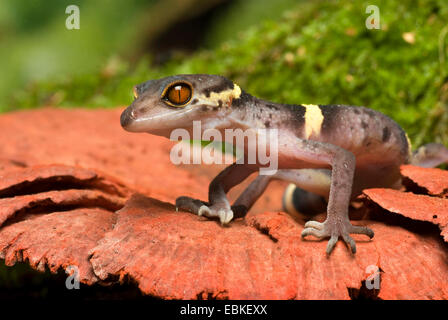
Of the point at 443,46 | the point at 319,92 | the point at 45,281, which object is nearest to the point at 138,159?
the point at 45,281

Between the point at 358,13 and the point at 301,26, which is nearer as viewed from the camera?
the point at 358,13

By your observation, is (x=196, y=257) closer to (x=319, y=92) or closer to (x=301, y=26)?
(x=319, y=92)

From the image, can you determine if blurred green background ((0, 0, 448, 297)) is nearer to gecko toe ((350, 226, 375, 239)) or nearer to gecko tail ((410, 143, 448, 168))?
gecko tail ((410, 143, 448, 168))

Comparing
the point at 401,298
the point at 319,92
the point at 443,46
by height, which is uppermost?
the point at 443,46

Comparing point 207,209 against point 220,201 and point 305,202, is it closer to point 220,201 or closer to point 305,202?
point 220,201

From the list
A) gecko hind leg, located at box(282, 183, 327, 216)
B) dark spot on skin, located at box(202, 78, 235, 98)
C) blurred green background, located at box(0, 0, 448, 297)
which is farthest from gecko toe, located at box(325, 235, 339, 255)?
gecko hind leg, located at box(282, 183, 327, 216)

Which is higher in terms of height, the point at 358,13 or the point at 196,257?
the point at 358,13

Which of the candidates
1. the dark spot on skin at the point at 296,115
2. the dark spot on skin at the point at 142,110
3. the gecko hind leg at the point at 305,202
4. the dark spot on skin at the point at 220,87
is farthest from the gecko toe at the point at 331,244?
the gecko hind leg at the point at 305,202

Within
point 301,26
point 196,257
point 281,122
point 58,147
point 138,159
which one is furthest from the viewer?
point 301,26
